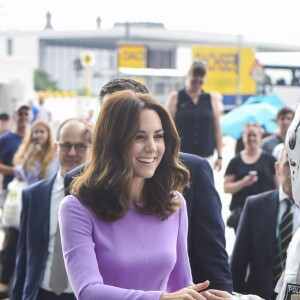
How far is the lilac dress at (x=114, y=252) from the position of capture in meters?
3.05

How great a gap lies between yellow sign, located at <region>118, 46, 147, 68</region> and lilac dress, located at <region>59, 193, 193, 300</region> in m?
40.8

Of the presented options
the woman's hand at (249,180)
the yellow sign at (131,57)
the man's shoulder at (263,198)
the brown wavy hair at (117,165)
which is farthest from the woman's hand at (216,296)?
the yellow sign at (131,57)

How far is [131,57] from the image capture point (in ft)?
145

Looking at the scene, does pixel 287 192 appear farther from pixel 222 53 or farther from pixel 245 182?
pixel 222 53

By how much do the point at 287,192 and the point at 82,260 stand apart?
2.27 metres

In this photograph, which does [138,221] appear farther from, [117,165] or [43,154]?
[43,154]

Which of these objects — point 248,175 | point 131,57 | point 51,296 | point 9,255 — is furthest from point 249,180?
point 131,57

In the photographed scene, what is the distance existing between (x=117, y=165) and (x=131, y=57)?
41375 millimetres

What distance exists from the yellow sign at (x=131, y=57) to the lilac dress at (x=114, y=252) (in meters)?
40.8

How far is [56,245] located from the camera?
503cm

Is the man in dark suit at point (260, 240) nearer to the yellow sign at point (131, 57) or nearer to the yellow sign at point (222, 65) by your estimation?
the yellow sign at point (131, 57)

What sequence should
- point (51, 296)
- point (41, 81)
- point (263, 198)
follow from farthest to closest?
point (41, 81) < point (263, 198) < point (51, 296)

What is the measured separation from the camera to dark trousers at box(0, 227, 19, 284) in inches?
281

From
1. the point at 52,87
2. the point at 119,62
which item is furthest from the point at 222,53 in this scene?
the point at 52,87
